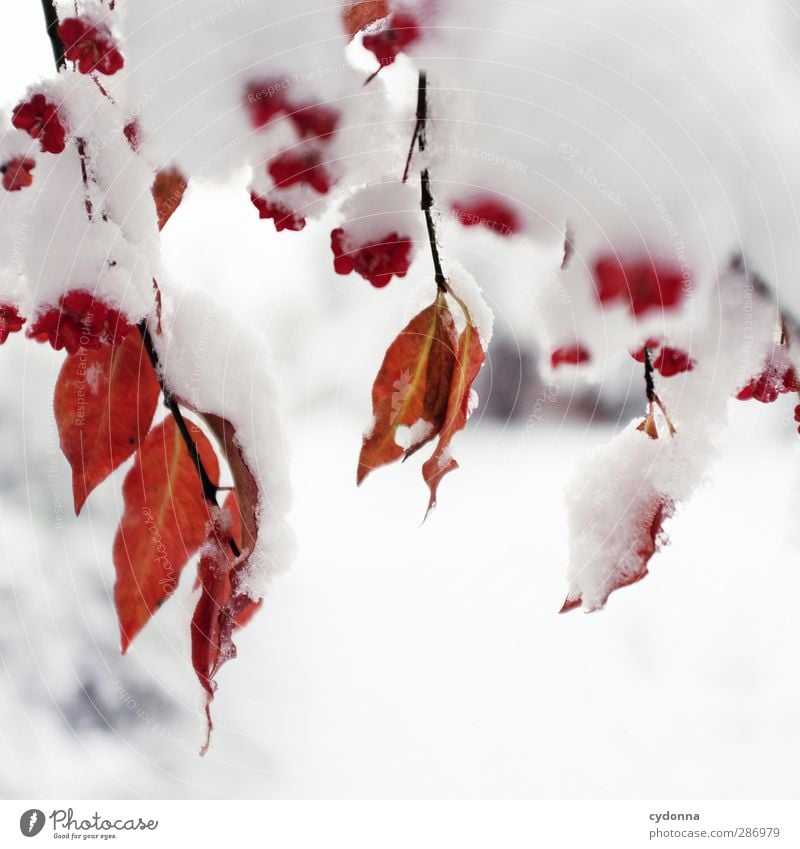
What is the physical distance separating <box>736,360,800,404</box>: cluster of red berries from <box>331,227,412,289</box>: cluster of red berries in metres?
0.16

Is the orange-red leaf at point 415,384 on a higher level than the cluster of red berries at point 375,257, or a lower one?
lower

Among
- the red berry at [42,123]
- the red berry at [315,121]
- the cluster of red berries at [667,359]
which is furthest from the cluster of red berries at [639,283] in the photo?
the red berry at [42,123]

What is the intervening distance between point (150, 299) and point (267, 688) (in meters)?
0.18

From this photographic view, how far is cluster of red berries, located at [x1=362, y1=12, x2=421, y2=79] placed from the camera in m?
0.27

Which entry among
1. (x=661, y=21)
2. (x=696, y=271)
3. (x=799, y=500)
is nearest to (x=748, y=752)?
(x=799, y=500)

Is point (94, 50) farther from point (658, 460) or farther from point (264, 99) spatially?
point (658, 460)

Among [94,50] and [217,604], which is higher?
[94,50]

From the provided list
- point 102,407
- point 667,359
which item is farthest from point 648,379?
point 102,407

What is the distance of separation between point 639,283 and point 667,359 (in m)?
0.03

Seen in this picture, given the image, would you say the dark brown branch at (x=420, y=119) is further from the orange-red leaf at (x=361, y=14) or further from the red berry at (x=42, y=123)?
the red berry at (x=42, y=123)

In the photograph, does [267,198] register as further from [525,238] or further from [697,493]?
[697,493]

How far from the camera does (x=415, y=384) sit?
29 centimetres

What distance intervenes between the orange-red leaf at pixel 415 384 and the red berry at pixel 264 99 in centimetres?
10

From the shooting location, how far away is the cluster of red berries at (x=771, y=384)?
0.30 m
